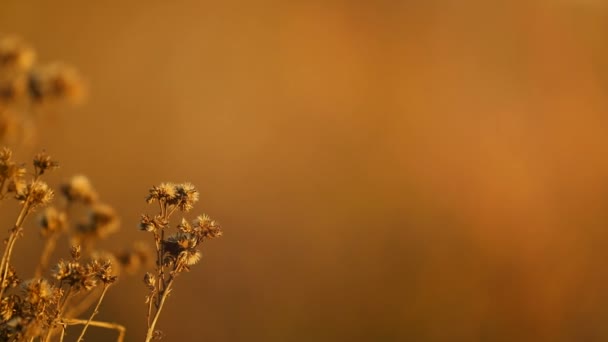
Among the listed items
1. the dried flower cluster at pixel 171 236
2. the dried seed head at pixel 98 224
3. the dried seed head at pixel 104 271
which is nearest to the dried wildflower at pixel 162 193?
the dried flower cluster at pixel 171 236

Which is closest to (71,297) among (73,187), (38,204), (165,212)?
(38,204)

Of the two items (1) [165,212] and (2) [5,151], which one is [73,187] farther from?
(1) [165,212]

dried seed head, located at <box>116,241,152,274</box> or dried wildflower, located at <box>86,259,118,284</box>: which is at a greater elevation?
dried wildflower, located at <box>86,259,118,284</box>

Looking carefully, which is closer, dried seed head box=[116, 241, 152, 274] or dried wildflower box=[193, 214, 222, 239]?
dried seed head box=[116, 241, 152, 274]

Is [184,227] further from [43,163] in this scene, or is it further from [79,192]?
[79,192]

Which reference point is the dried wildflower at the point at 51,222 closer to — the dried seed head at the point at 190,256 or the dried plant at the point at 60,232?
the dried plant at the point at 60,232

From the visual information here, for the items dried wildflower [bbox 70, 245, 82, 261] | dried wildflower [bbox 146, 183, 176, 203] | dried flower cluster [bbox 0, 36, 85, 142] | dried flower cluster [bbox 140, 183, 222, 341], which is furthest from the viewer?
dried wildflower [bbox 146, 183, 176, 203]

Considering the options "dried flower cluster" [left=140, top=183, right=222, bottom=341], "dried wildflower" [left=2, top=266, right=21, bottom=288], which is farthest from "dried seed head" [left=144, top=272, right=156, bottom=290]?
"dried wildflower" [left=2, top=266, right=21, bottom=288]

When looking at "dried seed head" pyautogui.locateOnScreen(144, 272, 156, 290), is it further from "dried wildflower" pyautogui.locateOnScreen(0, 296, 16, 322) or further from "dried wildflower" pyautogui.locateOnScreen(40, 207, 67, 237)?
"dried wildflower" pyautogui.locateOnScreen(40, 207, 67, 237)
